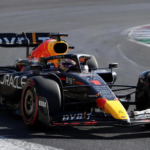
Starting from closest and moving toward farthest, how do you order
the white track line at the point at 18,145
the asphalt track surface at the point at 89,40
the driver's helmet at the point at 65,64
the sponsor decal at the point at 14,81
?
the white track line at the point at 18,145
the asphalt track surface at the point at 89,40
the sponsor decal at the point at 14,81
the driver's helmet at the point at 65,64

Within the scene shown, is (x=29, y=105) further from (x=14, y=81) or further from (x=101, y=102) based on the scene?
(x=101, y=102)

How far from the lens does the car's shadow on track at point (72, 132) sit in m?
5.96

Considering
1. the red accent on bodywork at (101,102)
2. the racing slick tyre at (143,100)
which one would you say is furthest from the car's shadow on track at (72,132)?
the racing slick tyre at (143,100)

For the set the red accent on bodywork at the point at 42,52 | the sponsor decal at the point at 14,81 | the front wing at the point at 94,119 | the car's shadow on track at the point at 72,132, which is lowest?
the car's shadow on track at the point at 72,132

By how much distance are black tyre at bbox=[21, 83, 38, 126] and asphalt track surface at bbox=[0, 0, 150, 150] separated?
0.16m

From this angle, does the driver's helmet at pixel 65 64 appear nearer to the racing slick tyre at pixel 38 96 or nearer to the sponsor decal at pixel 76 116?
the racing slick tyre at pixel 38 96

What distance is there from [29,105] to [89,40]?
11341 millimetres

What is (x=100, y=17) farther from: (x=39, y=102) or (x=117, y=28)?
(x=39, y=102)

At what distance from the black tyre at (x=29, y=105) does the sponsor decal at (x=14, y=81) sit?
558mm

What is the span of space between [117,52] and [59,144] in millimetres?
10141

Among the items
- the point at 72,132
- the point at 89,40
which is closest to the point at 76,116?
the point at 72,132

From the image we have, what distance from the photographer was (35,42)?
11117 mm

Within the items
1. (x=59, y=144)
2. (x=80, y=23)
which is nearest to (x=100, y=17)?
(x=80, y=23)

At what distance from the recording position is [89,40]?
17.7 m
